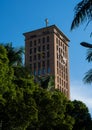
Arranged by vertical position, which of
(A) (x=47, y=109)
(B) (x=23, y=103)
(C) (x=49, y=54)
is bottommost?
(A) (x=47, y=109)

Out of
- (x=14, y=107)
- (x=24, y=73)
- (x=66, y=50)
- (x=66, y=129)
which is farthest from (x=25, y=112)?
(x=66, y=50)

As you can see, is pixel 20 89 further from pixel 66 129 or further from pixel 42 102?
pixel 66 129

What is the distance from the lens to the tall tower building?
9975cm

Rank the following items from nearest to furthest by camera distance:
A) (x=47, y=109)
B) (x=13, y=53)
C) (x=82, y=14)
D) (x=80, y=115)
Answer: (x=82, y=14)
(x=13, y=53)
(x=47, y=109)
(x=80, y=115)

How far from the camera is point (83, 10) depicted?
37.3 feet

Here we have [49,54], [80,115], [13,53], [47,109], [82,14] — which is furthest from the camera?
[49,54]

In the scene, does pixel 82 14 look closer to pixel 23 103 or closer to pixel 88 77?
pixel 88 77

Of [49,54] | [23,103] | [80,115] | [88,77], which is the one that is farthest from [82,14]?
[49,54]

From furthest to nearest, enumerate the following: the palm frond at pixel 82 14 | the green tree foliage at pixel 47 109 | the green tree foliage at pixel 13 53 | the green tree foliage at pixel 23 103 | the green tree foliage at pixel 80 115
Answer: the green tree foliage at pixel 80 115 < the green tree foliage at pixel 47 109 < the green tree foliage at pixel 13 53 < the green tree foliage at pixel 23 103 < the palm frond at pixel 82 14

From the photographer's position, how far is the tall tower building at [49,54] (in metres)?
99.8

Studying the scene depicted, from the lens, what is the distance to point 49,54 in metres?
101

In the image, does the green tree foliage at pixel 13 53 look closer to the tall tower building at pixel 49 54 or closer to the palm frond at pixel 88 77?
the palm frond at pixel 88 77

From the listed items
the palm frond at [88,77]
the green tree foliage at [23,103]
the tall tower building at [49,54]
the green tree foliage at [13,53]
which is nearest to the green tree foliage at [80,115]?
the green tree foliage at [23,103]

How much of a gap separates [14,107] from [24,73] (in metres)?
4.64
